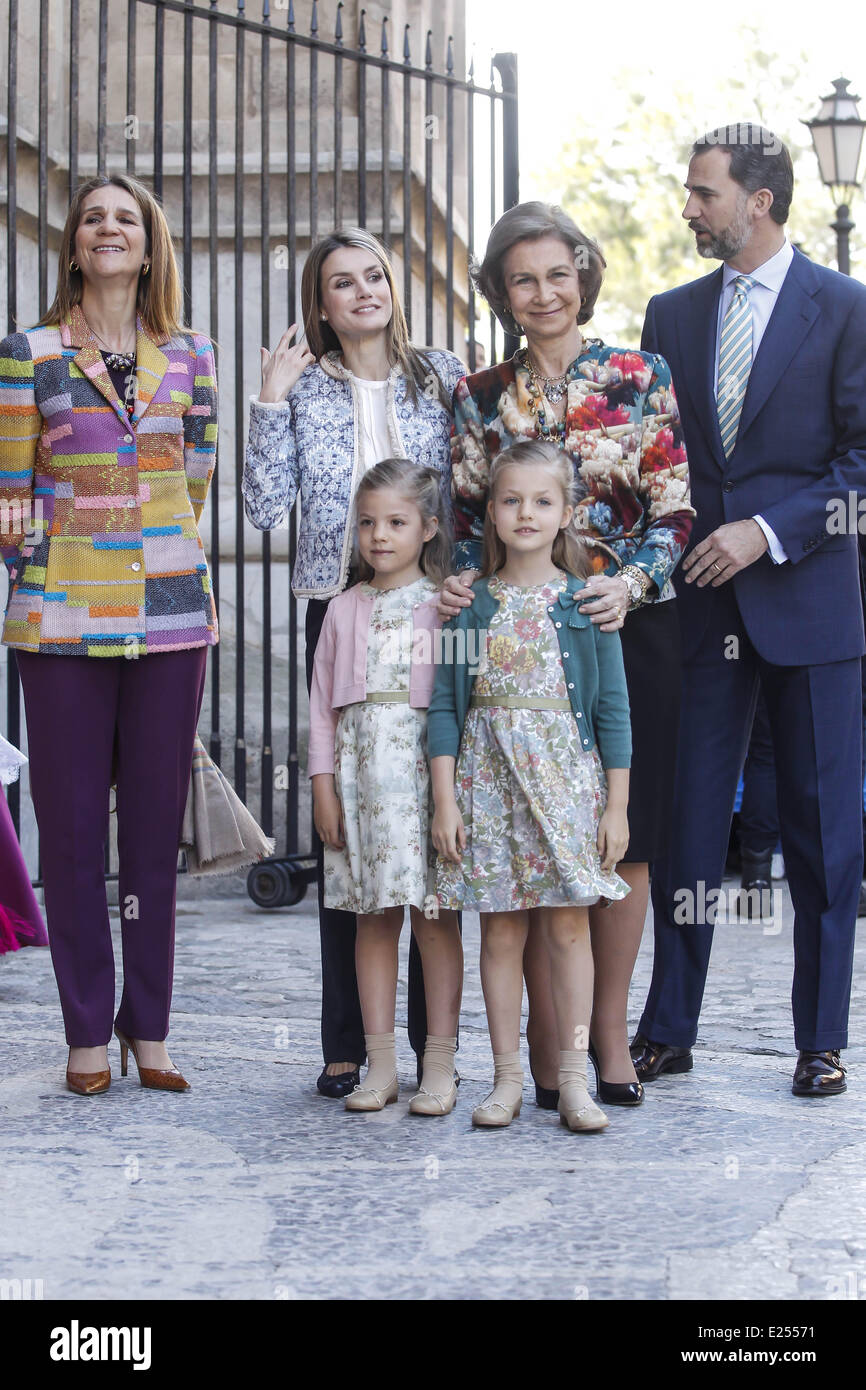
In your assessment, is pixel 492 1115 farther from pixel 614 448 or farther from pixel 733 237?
pixel 733 237

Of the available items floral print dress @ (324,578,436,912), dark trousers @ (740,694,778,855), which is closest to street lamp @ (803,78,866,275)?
dark trousers @ (740,694,778,855)

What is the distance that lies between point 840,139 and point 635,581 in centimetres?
880

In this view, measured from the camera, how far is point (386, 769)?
369cm

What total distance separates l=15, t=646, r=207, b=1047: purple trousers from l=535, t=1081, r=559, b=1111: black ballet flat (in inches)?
35.5

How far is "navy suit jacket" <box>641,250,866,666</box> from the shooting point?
3.93m

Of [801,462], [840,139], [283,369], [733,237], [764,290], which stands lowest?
[801,462]

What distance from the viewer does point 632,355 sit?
3764 millimetres

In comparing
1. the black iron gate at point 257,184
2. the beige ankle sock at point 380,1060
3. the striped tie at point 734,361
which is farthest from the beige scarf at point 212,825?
the black iron gate at point 257,184

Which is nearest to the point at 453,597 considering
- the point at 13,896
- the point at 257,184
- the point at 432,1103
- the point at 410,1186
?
the point at 432,1103

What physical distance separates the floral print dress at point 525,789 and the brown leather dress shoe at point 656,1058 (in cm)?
69

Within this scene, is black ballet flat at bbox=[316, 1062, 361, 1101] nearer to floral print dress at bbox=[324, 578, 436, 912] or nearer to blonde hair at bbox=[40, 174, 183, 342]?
floral print dress at bbox=[324, 578, 436, 912]

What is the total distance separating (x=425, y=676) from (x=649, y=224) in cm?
2775
